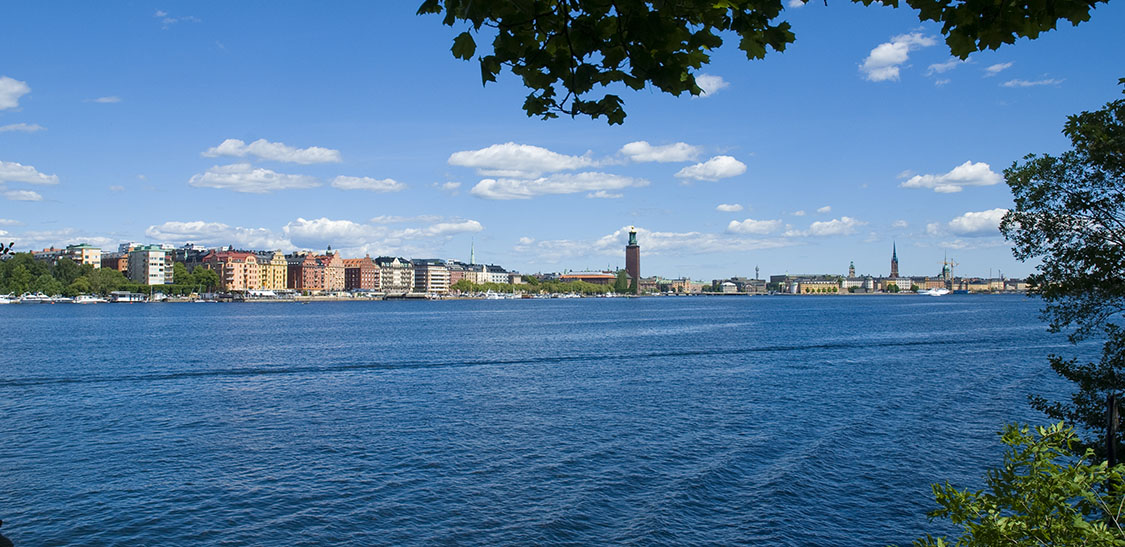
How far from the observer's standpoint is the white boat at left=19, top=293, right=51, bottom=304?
192m

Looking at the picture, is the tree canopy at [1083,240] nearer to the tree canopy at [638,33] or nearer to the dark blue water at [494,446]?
the dark blue water at [494,446]

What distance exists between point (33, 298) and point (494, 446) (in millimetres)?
211464

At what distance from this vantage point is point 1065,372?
1811 centimetres

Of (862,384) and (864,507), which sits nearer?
(864,507)

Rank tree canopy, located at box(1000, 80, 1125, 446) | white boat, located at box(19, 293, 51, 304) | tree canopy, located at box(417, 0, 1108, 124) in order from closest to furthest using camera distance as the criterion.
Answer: tree canopy, located at box(417, 0, 1108, 124)
tree canopy, located at box(1000, 80, 1125, 446)
white boat, located at box(19, 293, 51, 304)

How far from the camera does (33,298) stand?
19188cm

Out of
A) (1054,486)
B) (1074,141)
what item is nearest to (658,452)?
(1074,141)

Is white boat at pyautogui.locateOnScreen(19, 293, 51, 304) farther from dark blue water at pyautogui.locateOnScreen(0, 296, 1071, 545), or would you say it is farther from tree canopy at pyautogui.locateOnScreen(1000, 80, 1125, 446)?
tree canopy at pyautogui.locateOnScreen(1000, 80, 1125, 446)

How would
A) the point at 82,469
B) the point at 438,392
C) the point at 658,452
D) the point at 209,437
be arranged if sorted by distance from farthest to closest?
the point at 438,392 → the point at 209,437 → the point at 658,452 → the point at 82,469

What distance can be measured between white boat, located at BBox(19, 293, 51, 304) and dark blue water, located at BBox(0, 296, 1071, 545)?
16675 cm

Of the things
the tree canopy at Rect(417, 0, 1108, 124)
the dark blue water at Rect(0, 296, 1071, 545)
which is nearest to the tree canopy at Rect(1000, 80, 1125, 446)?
the dark blue water at Rect(0, 296, 1071, 545)

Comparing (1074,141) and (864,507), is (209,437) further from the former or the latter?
(1074,141)

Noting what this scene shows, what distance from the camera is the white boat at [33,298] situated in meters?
192

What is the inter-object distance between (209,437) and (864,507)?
73.1 ft
